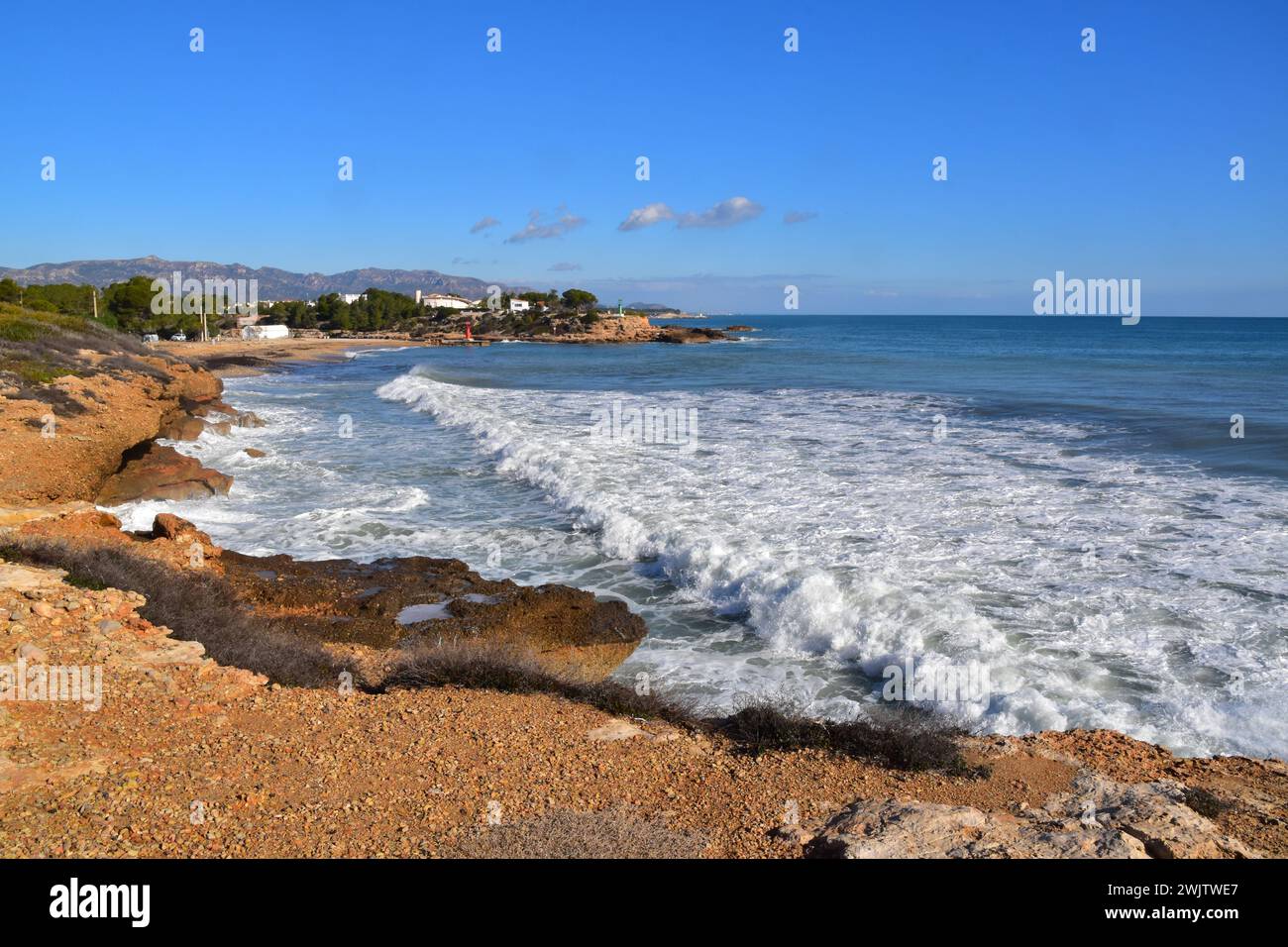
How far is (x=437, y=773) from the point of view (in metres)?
5.29

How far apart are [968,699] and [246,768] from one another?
5.61 metres

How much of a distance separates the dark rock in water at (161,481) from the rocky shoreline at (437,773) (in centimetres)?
690

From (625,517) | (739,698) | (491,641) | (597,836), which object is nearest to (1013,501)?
(625,517)

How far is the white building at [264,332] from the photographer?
281 feet

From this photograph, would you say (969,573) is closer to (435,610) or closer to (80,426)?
(435,610)

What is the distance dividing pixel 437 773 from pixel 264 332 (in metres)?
91.4

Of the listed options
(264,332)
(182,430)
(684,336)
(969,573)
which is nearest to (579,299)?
(684,336)

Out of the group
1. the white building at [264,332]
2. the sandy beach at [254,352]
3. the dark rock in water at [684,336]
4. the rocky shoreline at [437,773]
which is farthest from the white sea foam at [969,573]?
the dark rock in water at [684,336]

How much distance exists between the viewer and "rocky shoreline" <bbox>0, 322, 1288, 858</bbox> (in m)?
4.54

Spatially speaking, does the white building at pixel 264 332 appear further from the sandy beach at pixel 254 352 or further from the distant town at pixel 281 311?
the sandy beach at pixel 254 352

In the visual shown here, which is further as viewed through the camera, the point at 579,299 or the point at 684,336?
the point at 579,299

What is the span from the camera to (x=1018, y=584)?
10.4 metres

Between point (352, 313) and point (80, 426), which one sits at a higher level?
point (352, 313)
